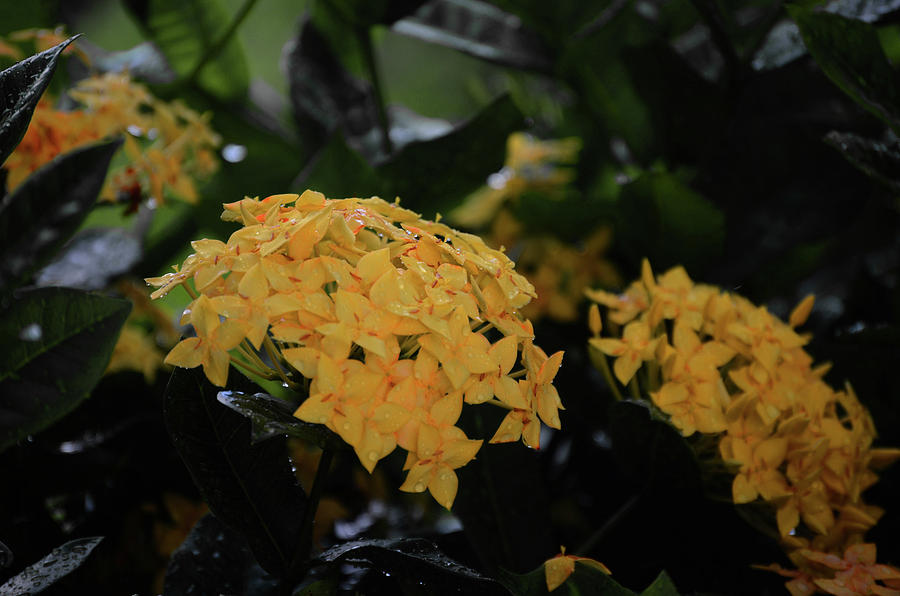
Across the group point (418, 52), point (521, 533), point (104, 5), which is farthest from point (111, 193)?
point (418, 52)

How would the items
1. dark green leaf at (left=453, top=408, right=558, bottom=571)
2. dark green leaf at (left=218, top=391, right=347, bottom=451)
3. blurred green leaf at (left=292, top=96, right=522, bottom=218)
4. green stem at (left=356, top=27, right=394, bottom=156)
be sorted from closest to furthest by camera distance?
dark green leaf at (left=218, top=391, right=347, bottom=451), dark green leaf at (left=453, top=408, right=558, bottom=571), blurred green leaf at (left=292, top=96, right=522, bottom=218), green stem at (left=356, top=27, right=394, bottom=156)

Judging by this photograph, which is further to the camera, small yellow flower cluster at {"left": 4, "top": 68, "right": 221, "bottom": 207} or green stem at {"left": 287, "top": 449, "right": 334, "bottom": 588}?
small yellow flower cluster at {"left": 4, "top": 68, "right": 221, "bottom": 207}

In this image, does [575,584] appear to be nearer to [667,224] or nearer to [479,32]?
[667,224]

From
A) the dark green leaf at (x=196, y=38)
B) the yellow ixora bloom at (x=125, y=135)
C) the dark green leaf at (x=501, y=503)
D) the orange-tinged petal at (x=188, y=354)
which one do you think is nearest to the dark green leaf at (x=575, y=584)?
the dark green leaf at (x=501, y=503)

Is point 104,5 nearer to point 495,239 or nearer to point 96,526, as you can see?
point 495,239

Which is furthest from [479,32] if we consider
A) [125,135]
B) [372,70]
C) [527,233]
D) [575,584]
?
[575,584]

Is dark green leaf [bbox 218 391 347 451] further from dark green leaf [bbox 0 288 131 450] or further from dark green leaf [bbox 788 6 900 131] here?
dark green leaf [bbox 788 6 900 131]

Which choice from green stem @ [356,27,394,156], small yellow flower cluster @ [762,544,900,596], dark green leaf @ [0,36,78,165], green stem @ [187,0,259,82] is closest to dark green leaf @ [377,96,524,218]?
green stem @ [356,27,394,156]

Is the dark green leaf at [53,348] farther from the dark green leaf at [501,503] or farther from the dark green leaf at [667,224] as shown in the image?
the dark green leaf at [667,224]
